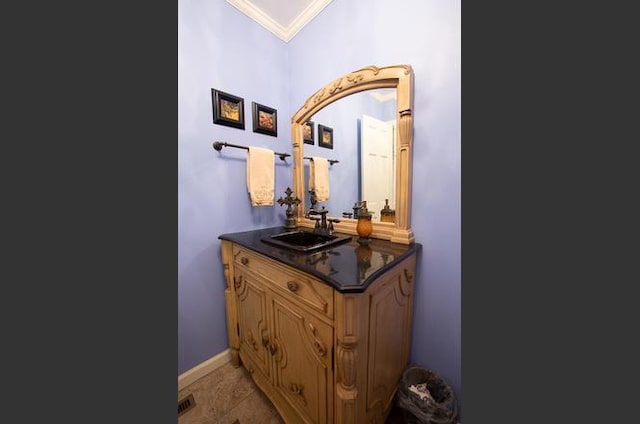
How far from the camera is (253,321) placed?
113cm

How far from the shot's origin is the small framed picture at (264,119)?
57.7 inches

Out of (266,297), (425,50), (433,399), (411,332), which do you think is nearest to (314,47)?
(425,50)

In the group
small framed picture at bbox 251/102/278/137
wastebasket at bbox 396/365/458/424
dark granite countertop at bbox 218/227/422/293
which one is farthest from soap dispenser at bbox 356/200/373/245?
small framed picture at bbox 251/102/278/137

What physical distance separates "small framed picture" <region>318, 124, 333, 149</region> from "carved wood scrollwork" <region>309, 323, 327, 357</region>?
1192 millimetres

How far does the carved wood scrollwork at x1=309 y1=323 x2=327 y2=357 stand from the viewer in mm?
736

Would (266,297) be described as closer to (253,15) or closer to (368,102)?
(368,102)

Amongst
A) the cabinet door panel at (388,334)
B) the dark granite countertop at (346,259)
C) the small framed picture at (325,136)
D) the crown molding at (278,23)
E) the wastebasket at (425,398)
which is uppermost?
the crown molding at (278,23)

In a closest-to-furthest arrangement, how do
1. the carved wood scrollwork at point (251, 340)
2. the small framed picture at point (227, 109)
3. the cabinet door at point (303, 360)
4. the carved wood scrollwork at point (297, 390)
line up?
the cabinet door at point (303, 360), the carved wood scrollwork at point (297, 390), the carved wood scrollwork at point (251, 340), the small framed picture at point (227, 109)

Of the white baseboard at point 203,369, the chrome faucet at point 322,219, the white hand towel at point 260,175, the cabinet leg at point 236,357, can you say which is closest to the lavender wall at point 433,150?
the chrome faucet at point 322,219

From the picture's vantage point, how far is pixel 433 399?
0.95m

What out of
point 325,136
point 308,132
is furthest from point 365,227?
point 308,132

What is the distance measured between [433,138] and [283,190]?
44.4 inches

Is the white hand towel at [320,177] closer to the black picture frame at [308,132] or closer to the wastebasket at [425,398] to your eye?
the black picture frame at [308,132]

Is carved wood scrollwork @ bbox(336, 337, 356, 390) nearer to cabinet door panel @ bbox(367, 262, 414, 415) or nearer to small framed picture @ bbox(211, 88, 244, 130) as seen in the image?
cabinet door panel @ bbox(367, 262, 414, 415)
